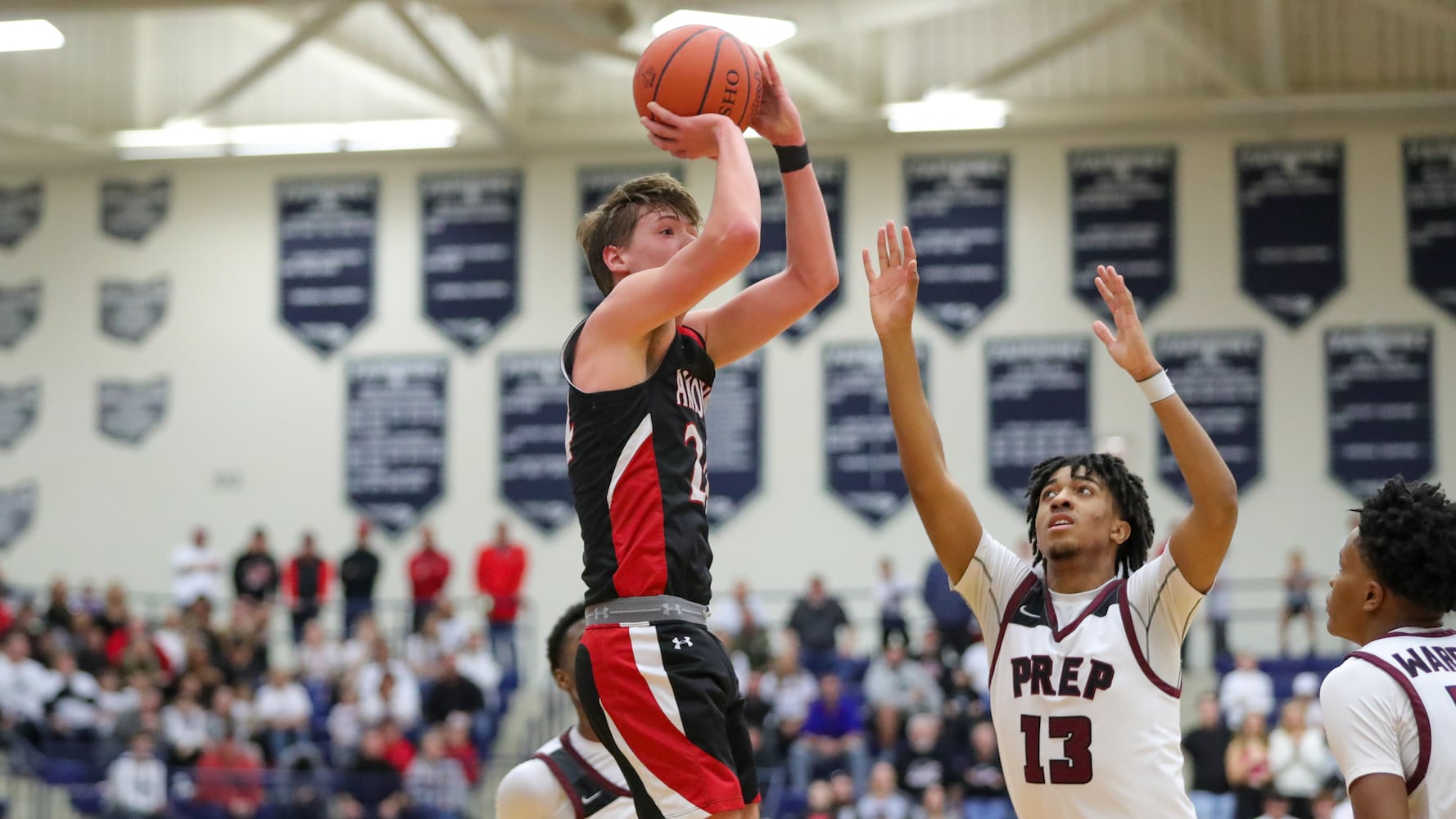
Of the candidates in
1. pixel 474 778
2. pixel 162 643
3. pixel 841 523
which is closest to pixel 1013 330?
pixel 841 523

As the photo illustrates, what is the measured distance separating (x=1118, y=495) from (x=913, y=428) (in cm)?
61

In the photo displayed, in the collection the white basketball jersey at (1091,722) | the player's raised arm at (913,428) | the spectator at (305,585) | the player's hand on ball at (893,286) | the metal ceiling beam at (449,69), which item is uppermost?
the metal ceiling beam at (449,69)

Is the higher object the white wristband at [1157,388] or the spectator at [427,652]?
the white wristband at [1157,388]

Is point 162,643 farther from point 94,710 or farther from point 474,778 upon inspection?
point 474,778

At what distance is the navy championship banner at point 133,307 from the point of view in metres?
22.1

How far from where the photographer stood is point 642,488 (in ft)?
12.6

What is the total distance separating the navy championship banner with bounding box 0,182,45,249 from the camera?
74.0 feet

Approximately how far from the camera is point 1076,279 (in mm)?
20094

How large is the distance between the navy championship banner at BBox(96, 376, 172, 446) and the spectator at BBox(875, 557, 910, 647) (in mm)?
10181

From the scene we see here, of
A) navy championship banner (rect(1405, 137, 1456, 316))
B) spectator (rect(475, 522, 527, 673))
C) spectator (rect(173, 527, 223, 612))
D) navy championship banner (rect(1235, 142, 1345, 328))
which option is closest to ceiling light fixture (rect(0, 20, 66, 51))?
spectator (rect(173, 527, 223, 612))

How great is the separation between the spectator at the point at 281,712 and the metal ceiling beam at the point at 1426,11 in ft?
45.7

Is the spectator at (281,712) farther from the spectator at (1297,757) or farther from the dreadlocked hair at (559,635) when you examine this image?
the dreadlocked hair at (559,635)

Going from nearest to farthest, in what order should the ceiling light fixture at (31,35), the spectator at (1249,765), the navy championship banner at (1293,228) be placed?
Result: 1. the spectator at (1249,765)
2. the ceiling light fixture at (31,35)
3. the navy championship banner at (1293,228)

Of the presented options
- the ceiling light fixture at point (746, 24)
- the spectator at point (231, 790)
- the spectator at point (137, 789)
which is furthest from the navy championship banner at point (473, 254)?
the spectator at point (137, 789)
